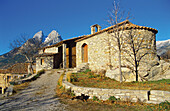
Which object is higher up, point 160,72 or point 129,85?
point 160,72

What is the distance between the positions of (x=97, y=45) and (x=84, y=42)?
103 inches

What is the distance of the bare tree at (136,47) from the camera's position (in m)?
11.2

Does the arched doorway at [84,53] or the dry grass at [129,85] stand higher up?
the arched doorway at [84,53]

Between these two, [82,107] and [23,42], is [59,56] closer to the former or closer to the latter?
[23,42]

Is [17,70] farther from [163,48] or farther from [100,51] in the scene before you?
[163,48]

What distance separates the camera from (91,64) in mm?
14875

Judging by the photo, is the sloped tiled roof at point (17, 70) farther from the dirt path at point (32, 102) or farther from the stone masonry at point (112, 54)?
the dirt path at point (32, 102)

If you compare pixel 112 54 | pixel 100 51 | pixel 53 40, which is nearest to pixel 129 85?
pixel 112 54

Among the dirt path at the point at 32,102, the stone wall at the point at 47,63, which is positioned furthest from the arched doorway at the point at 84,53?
the dirt path at the point at 32,102

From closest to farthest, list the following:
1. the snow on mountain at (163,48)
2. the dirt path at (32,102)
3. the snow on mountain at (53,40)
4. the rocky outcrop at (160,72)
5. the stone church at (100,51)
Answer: the dirt path at (32,102)
the rocky outcrop at (160,72)
the stone church at (100,51)
the snow on mountain at (53,40)
the snow on mountain at (163,48)

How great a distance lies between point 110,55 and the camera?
41.6 feet

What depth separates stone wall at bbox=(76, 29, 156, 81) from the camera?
1119 centimetres

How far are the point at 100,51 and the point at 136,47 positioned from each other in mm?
4036

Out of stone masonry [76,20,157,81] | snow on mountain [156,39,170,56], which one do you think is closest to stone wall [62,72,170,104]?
stone masonry [76,20,157,81]
